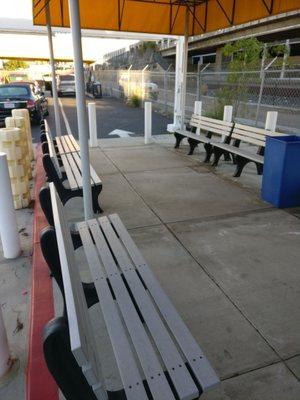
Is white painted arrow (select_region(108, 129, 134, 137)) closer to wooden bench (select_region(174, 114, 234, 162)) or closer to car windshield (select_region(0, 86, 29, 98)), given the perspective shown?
wooden bench (select_region(174, 114, 234, 162))

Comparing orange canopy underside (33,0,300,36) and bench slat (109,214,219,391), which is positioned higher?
orange canopy underside (33,0,300,36)

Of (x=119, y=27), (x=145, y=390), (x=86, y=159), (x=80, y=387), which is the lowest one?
(x=145, y=390)

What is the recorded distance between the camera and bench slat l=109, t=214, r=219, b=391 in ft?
5.49

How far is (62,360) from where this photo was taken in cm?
127

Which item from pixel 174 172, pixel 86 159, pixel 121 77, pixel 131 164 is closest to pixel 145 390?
pixel 86 159

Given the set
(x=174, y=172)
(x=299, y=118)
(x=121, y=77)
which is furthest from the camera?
(x=121, y=77)

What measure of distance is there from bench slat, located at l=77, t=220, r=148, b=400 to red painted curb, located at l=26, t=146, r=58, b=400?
0.60 m

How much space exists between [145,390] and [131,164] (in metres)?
6.11

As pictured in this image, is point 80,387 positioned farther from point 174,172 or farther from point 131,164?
point 131,164

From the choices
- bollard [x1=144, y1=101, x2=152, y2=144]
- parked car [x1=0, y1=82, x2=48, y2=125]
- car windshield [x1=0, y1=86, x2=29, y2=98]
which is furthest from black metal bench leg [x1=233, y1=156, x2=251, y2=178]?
car windshield [x1=0, y1=86, x2=29, y2=98]

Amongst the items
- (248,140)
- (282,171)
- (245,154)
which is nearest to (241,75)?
(248,140)

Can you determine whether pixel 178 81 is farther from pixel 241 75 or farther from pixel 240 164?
pixel 240 164

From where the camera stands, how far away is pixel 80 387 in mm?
1348

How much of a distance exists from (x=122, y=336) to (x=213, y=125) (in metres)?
6.70
